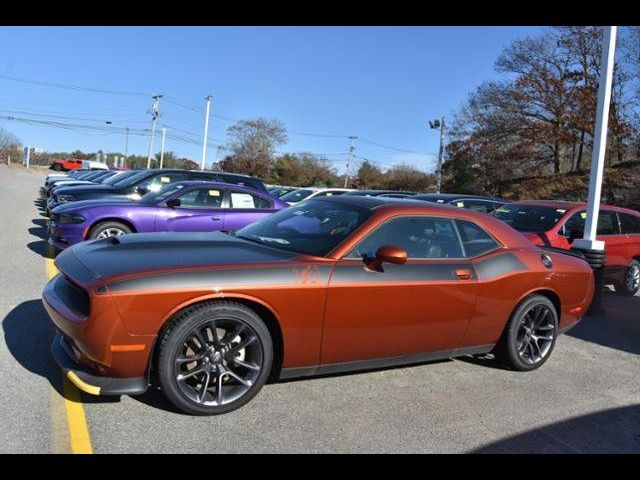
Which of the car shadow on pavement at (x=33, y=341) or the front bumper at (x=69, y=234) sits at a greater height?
the front bumper at (x=69, y=234)

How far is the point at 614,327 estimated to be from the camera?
7.31 m

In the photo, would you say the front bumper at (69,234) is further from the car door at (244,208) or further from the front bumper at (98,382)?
the front bumper at (98,382)

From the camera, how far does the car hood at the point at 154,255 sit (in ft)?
12.0

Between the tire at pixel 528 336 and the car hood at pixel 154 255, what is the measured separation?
2319mm

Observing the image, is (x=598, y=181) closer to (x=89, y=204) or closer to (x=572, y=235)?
(x=572, y=235)

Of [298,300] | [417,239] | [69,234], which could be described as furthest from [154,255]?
[69,234]

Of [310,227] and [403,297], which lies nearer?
[403,297]

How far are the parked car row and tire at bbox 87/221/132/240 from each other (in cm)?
401

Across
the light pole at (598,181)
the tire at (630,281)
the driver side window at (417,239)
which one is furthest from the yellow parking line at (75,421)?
the tire at (630,281)

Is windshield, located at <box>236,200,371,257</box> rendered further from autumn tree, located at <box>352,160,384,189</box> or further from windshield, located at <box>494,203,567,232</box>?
autumn tree, located at <box>352,160,384,189</box>

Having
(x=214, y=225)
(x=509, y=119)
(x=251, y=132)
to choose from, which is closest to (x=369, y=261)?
(x=214, y=225)

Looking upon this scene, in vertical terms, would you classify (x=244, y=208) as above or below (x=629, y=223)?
below

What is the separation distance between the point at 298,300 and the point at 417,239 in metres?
1.32
